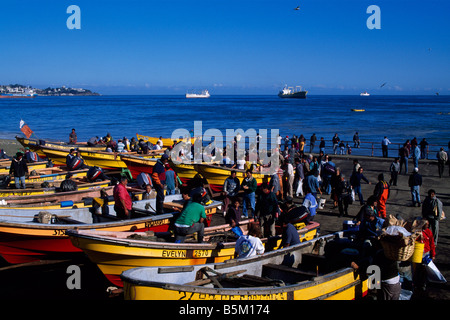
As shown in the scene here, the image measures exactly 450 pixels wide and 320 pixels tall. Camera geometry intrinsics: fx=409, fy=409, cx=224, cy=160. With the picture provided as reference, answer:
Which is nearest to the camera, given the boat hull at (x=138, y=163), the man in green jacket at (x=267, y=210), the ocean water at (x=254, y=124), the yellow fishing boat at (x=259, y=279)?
the yellow fishing boat at (x=259, y=279)

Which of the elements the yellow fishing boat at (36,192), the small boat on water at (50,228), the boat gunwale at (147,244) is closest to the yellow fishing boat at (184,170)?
the yellow fishing boat at (36,192)

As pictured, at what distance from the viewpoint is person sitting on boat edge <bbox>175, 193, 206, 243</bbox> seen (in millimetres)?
8188

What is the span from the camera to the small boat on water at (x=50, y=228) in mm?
9211

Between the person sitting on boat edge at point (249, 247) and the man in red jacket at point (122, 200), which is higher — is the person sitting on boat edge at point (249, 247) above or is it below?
below

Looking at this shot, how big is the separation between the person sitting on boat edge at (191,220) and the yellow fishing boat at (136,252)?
30cm

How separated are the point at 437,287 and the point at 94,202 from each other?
8.51m

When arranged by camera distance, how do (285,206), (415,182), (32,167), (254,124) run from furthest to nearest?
(254,124)
(32,167)
(415,182)
(285,206)

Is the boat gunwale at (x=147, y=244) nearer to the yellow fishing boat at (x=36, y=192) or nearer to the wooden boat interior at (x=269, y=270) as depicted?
the wooden boat interior at (x=269, y=270)

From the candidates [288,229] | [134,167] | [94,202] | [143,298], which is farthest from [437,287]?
[134,167]

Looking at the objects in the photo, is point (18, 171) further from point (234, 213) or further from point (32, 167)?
point (234, 213)

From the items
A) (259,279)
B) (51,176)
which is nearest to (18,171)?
(51,176)

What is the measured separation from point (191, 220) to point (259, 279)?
6.66 ft

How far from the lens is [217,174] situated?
54.9ft

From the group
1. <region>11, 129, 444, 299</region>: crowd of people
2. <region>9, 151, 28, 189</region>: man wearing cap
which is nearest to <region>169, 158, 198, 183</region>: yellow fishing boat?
<region>11, 129, 444, 299</region>: crowd of people
